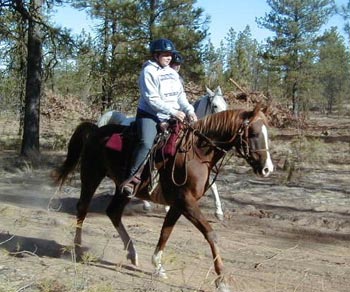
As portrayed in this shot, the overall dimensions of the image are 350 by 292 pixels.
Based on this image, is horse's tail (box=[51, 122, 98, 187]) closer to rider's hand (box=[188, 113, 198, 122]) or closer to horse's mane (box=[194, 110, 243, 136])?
rider's hand (box=[188, 113, 198, 122])

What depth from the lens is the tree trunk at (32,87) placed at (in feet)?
54.0

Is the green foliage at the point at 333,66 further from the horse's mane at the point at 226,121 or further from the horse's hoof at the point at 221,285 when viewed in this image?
the horse's hoof at the point at 221,285

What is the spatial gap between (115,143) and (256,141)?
6.41ft

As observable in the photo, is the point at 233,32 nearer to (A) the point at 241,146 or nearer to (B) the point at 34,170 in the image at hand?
(B) the point at 34,170

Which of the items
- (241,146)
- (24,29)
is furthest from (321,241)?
(24,29)

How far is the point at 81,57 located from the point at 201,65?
785cm

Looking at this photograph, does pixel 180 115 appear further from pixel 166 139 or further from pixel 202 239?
pixel 202 239

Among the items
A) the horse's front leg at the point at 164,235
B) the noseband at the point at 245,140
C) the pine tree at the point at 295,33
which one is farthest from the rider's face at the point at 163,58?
the pine tree at the point at 295,33

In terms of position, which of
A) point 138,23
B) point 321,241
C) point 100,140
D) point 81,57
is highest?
point 138,23

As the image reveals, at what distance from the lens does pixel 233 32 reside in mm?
64188

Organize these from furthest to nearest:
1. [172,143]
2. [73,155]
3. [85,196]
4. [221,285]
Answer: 1. [73,155]
2. [85,196]
3. [172,143]
4. [221,285]

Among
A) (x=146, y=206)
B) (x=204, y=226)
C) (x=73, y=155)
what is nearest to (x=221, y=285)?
(x=204, y=226)

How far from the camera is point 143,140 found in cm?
641

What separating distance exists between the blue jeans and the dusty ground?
102cm
